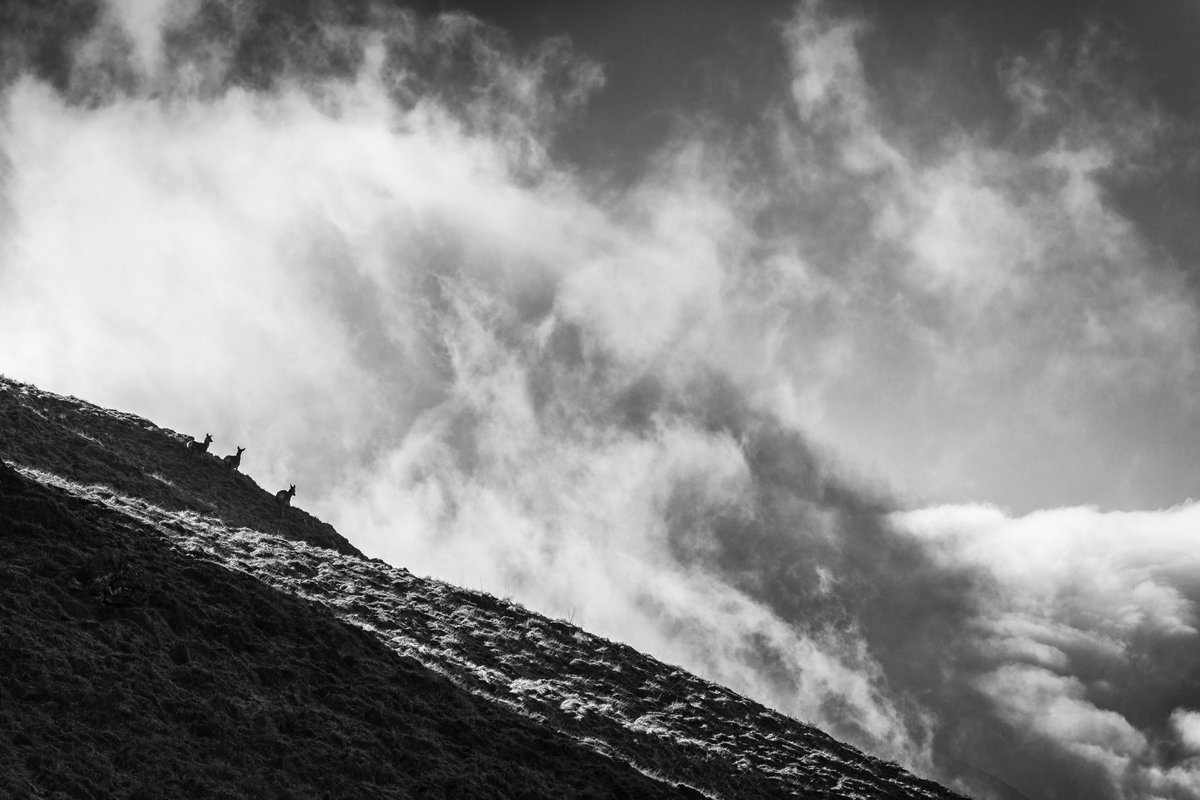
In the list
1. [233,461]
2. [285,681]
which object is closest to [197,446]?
[233,461]

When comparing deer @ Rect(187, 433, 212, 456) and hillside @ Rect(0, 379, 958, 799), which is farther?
deer @ Rect(187, 433, 212, 456)

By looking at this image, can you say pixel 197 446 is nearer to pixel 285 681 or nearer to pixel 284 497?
pixel 284 497

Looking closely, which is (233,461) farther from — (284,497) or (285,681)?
(285,681)

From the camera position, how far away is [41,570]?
25.7 meters

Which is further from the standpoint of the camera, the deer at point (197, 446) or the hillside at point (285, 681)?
the deer at point (197, 446)

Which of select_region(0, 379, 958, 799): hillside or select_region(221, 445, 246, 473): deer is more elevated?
select_region(221, 445, 246, 473): deer

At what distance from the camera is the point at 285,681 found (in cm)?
2545

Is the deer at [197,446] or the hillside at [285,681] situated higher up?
the deer at [197,446]

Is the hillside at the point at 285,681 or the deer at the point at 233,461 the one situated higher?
the deer at the point at 233,461

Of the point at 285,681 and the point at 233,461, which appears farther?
the point at 233,461

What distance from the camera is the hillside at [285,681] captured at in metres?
19.8

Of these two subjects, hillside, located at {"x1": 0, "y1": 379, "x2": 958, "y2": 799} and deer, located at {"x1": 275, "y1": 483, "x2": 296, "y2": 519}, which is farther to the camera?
deer, located at {"x1": 275, "y1": 483, "x2": 296, "y2": 519}

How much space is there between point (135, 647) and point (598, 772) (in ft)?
48.6

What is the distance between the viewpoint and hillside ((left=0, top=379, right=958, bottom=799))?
1980 cm
